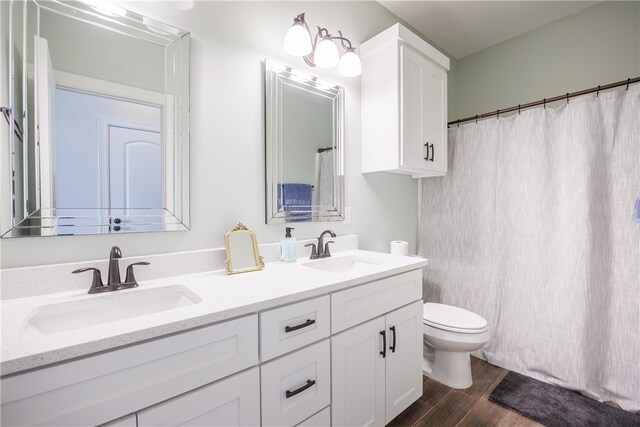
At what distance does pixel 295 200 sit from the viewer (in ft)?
5.46

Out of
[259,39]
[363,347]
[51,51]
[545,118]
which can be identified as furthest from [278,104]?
[545,118]

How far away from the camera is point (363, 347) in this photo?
129 centimetres

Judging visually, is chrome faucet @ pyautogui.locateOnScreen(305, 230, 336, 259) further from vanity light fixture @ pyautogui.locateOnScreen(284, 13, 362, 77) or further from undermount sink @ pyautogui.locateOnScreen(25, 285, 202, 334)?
vanity light fixture @ pyautogui.locateOnScreen(284, 13, 362, 77)

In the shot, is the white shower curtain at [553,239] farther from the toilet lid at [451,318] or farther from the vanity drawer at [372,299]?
the vanity drawer at [372,299]

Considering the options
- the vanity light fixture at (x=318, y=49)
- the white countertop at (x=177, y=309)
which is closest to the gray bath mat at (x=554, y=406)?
the white countertop at (x=177, y=309)

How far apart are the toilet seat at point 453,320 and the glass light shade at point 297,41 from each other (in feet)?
5.49

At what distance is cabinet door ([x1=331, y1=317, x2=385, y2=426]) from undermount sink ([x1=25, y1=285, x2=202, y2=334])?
63cm

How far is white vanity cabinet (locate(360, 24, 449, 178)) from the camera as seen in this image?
5.97 feet

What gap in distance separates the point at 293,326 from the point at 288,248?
0.56 meters

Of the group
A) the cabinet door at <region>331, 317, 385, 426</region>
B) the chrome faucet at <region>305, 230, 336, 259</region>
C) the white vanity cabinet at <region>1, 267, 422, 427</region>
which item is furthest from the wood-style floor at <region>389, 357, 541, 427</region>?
the chrome faucet at <region>305, 230, 336, 259</region>

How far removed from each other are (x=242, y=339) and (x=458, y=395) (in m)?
1.63

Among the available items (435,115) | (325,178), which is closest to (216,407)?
(325,178)

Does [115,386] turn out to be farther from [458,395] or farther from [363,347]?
[458,395]

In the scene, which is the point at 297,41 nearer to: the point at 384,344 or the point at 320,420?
the point at 384,344
